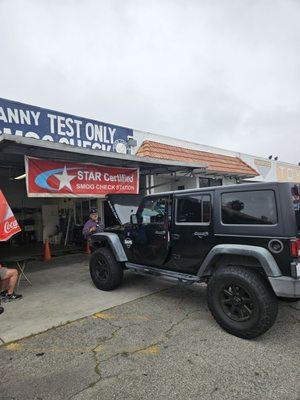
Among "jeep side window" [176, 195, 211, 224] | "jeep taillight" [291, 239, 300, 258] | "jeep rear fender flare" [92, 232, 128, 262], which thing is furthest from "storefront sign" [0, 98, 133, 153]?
"jeep taillight" [291, 239, 300, 258]

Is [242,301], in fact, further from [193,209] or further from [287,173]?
[287,173]

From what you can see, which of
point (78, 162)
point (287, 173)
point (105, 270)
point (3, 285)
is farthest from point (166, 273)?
point (287, 173)

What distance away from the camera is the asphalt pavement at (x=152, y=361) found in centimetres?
303

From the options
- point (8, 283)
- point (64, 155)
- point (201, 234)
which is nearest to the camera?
point (201, 234)

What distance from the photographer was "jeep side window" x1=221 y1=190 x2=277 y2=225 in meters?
4.10

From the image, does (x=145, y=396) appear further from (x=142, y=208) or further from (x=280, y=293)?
(x=142, y=208)

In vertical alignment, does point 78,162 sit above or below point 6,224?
above

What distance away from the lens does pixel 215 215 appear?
4699 millimetres

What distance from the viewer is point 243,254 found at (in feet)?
13.6

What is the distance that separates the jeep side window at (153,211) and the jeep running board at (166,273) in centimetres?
86

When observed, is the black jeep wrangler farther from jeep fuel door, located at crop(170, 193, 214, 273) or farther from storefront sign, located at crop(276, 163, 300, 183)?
storefront sign, located at crop(276, 163, 300, 183)

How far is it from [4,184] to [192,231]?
12.5 metres

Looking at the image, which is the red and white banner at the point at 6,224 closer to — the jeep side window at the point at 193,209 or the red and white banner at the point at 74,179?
the red and white banner at the point at 74,179

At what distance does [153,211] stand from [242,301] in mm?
2370
